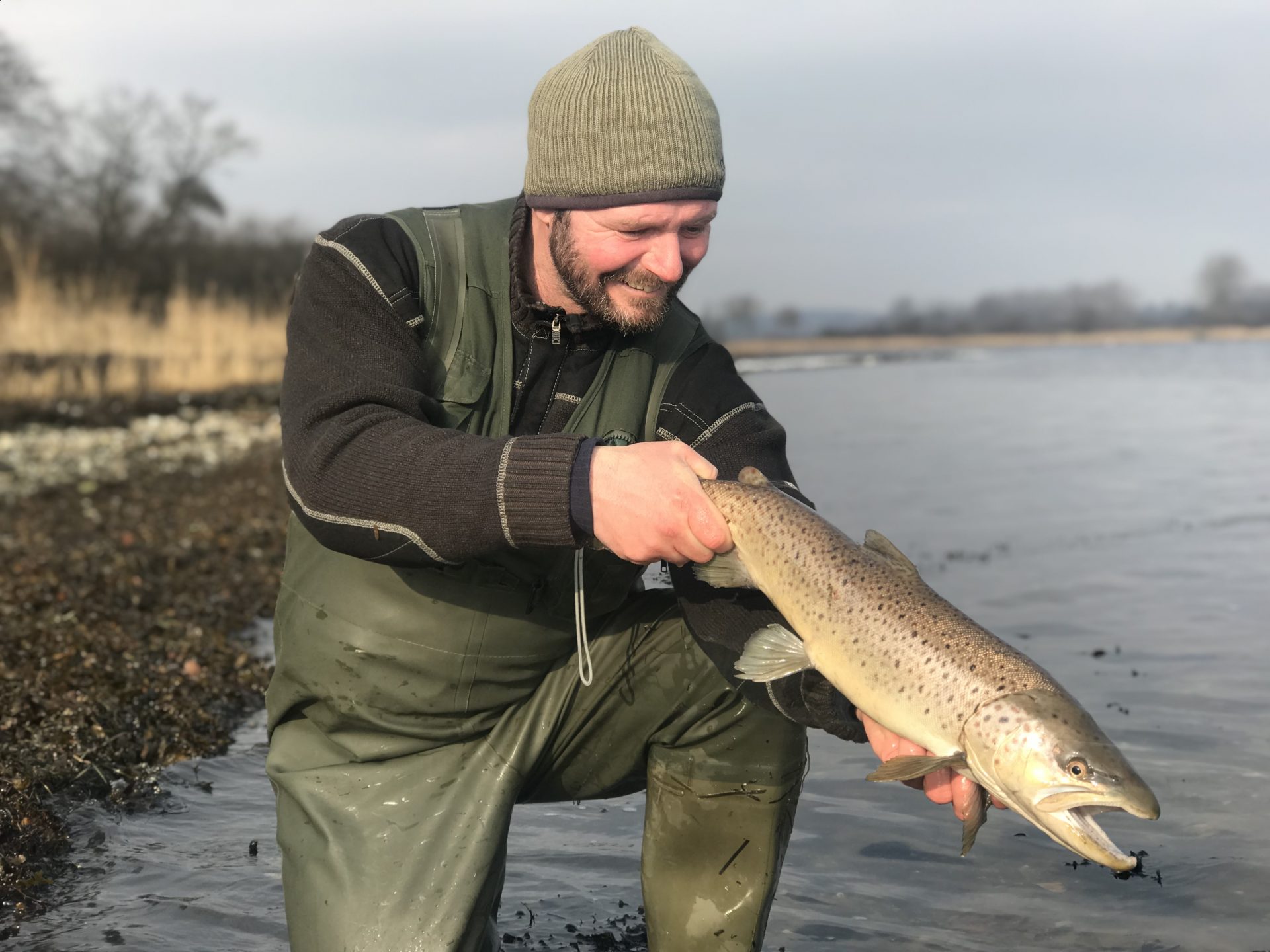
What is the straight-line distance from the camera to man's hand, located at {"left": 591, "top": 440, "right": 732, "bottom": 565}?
3098 millimetres

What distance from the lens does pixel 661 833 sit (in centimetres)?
388

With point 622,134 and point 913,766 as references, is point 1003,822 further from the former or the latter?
point 622,134

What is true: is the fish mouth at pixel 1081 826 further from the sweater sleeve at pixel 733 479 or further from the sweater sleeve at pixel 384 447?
the sweater sleeve at pixel 384 447

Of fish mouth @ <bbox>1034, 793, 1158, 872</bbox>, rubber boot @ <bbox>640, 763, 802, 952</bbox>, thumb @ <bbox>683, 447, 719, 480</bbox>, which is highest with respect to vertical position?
thumb @ <bbox>683, 447, 719, 480</bbox>

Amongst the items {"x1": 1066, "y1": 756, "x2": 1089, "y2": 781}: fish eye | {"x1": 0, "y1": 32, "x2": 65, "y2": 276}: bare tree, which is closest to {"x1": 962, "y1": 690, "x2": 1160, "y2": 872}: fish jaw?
{"x1": 1066, "y1": 756, "x2": 1089, "y2": 781}: fish eye

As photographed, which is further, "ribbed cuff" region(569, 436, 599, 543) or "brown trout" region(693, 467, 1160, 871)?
"ribbed cuff" region(569, 436, 599, 543)

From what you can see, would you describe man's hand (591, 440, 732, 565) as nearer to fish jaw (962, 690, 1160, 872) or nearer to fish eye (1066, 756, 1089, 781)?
fish jaw (962, 690, 1160, 872)

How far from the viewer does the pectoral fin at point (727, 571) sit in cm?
341

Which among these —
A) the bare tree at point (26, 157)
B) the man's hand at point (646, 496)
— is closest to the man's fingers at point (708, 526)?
the man's hand at point (646, 496)

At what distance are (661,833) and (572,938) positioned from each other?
66cm

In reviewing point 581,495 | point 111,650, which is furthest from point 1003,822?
point 111,650

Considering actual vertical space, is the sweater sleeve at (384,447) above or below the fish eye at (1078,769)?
above

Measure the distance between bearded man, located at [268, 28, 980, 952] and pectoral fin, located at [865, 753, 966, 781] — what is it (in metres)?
0.57

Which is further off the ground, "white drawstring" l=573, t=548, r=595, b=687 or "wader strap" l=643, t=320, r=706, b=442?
"wader strap" l=643, t=320, r=706, b=442
